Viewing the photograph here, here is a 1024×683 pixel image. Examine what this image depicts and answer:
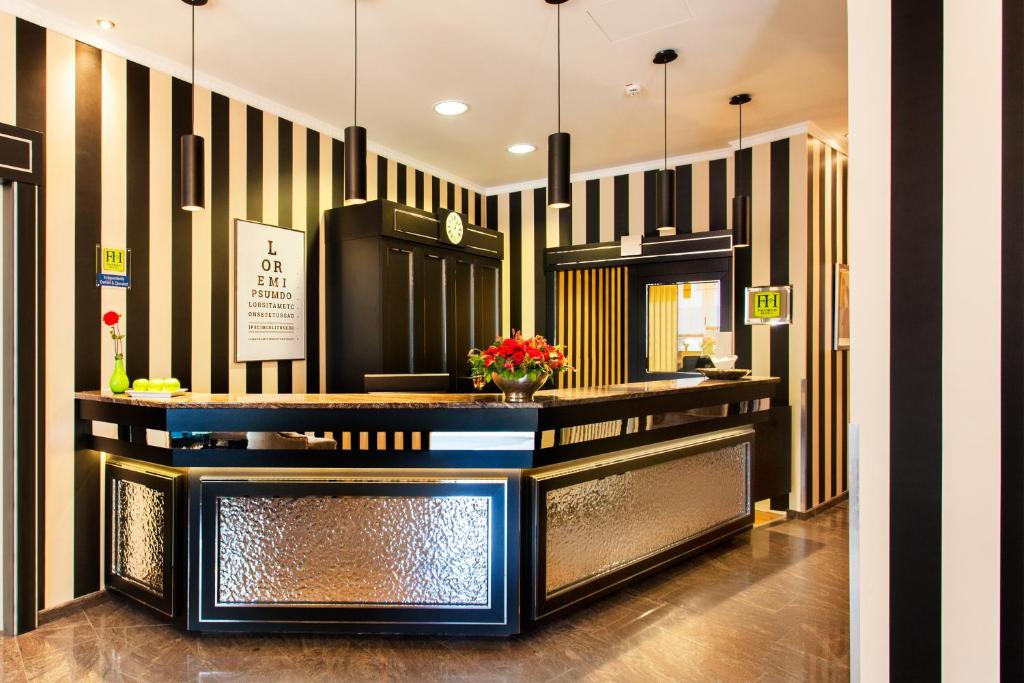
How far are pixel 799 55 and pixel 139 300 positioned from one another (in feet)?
14.0

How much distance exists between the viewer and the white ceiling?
321 centimetres

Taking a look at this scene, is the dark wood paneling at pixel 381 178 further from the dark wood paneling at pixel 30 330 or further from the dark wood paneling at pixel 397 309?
Answer: the dark wood paneling at pixel 30 330

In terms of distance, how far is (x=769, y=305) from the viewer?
5152 millimetres

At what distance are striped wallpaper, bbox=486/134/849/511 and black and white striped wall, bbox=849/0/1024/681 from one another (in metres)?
4.20

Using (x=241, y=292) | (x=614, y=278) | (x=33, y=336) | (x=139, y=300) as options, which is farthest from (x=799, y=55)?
(x=33, y=336)

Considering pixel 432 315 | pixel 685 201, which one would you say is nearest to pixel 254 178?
pixel 432 315

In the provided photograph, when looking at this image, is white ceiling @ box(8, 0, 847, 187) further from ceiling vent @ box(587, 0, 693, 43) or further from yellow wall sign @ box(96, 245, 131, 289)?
yellow wall sign @ box(96, 245, 131, 289)

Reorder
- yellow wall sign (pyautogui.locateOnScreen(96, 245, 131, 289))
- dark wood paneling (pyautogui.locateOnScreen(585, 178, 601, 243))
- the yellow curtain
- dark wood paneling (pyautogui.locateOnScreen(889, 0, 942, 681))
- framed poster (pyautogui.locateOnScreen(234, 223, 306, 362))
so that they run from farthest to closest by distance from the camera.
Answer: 1. dark wood paneling (pyautogui.locateOnScreen(585, 178, 601, 243))
2. the yellow curtain
3. framed poster (pyautogui.locateOnScreen(234, 223, 306, 362))
4. yellow wall sign (pyautogui.locateOnScreen(96, 245, 131, 289))
5. dark wood paneling (pyautogui.locateOnScreen(889, 0, 942, 681))

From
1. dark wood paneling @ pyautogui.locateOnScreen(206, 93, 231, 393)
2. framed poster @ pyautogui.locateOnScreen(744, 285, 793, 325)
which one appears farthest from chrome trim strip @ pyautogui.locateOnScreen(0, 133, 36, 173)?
framed poster @ pyautogui.locateOnScreen(744, 285, 793, 325)

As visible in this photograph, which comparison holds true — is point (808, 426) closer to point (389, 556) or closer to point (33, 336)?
point (389, 556)

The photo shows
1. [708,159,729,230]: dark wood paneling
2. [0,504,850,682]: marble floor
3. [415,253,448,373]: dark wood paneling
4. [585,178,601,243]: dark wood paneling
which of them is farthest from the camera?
[585,178,601,243]: dark wood paneling

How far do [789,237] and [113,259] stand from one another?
→ 4895 mm

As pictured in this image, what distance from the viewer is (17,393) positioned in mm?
3014

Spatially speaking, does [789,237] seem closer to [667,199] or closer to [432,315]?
[667,199]
